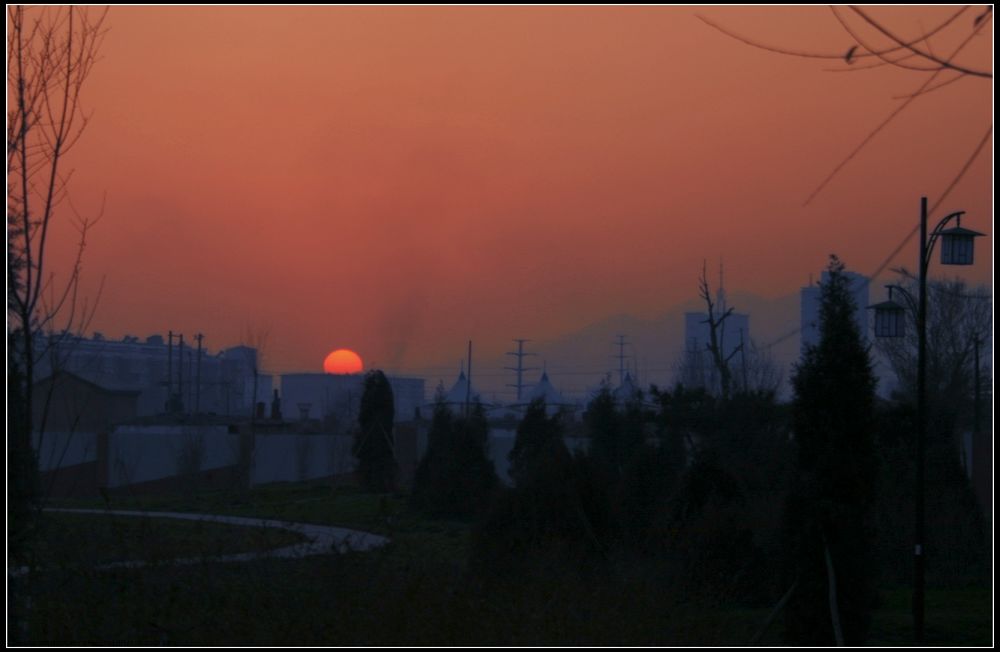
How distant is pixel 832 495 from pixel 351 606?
4482mm

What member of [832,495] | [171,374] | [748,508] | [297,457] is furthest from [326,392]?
[832,495]

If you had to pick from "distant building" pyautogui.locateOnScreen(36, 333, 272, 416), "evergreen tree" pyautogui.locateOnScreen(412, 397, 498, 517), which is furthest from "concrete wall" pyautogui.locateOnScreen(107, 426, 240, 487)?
"distant building" pyautogui.locateOnScreen(36, 333, 272, 416)

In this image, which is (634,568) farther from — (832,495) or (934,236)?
(934,236)

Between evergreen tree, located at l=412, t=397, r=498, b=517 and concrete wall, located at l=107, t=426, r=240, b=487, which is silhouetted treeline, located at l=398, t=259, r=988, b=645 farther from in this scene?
concrete wall, located at l=107, t=426, r=240, b=487

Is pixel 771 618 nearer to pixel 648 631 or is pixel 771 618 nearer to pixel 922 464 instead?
pixel 648 631

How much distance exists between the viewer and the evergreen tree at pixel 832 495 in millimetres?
9857

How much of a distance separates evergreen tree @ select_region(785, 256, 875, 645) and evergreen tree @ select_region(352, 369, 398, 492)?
21588 mm

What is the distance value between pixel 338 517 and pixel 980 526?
1088 centimetres

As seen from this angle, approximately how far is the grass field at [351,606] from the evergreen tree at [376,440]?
2081 centimetres

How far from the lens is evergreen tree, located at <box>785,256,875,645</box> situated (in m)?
9.86

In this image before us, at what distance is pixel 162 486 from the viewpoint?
34188mm

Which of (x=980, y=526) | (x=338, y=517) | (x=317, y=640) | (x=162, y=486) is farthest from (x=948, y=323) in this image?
(x=317, y=640)

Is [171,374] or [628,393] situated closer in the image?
[628,393]

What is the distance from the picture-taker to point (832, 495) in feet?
32.7
